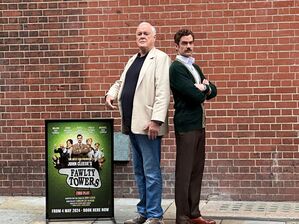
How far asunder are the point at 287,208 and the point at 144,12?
3.00m

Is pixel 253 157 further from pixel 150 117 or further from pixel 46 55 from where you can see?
pixel 46 55

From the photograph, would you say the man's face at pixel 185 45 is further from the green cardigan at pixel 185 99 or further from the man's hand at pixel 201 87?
the man's hand at pixel 201 87

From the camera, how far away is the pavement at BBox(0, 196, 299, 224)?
6215 mm

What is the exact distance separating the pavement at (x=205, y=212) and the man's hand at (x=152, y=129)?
1.14 meters

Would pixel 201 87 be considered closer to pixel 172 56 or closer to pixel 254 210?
pixel 172 56

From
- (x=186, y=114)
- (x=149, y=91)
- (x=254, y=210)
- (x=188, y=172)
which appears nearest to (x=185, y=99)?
(x=186, y=114)

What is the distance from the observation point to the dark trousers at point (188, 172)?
18.4ft

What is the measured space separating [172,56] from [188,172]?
2031 mm

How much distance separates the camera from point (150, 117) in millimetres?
5598

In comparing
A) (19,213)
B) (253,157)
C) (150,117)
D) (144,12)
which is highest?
(144,12)

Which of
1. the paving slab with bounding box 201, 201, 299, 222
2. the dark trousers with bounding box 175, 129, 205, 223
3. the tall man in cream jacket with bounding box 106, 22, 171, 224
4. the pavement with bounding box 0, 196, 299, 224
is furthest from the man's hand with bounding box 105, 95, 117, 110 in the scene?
the paving slab with bounding box 201, 201, 299, 222

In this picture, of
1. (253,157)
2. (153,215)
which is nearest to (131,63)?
(153,215)

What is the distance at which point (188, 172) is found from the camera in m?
5.63

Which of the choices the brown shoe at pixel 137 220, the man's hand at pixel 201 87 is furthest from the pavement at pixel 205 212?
the man's hand at pixel 201 87
